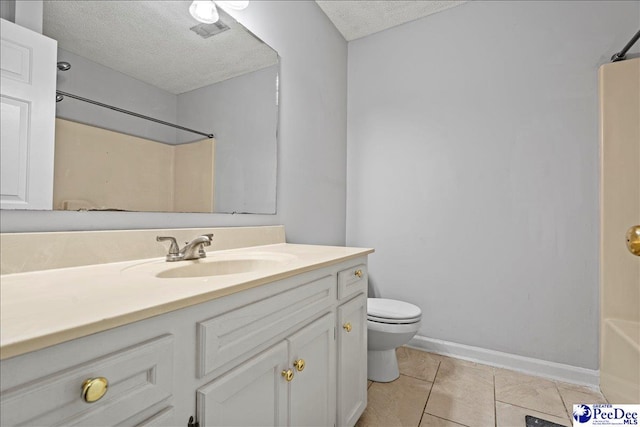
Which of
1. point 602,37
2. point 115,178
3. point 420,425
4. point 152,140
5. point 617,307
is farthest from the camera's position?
point 602,37

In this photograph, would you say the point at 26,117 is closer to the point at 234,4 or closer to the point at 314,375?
the point at 234,4

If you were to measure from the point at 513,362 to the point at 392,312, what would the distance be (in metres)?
0.89

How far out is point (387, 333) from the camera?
66.4 inches

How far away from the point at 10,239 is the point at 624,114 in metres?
2.58

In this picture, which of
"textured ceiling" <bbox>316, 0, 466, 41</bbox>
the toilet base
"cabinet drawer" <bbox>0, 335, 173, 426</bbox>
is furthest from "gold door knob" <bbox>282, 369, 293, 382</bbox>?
"textured ceiling" <bbox>316, 0, 466, 41</bbox>

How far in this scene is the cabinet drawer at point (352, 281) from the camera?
120 cm

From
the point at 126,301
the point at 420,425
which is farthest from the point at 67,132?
the point at 420,425

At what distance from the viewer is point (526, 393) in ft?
5.54

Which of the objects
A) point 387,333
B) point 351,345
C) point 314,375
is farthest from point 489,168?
point 314,375

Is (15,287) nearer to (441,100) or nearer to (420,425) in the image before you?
(420,425)

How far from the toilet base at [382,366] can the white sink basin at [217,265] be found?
1004mm

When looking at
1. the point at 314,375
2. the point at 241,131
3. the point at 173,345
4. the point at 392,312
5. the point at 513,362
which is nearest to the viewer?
the point at 173,345

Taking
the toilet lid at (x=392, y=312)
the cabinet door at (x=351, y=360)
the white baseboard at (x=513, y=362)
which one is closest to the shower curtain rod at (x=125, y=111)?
the cabinet door at (x=351, y=360)

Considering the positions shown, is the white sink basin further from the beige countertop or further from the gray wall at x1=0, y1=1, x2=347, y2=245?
the gray wall at x1=0, y1=1, x2=347, y2=245
